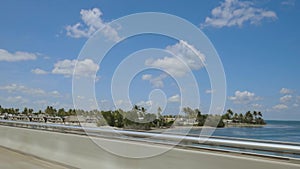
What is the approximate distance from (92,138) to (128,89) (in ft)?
5.90

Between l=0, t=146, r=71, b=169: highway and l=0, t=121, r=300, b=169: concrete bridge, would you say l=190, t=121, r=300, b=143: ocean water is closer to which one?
l=0, t=121, r=300, b=169: concrete bridge

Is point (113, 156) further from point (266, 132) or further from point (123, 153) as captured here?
point (266, 132)

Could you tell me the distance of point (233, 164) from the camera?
531 cm

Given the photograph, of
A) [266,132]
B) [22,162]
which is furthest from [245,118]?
[22,162]

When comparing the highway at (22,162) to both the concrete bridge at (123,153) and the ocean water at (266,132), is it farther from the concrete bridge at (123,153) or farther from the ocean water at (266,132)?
the ocean water at (266,132)

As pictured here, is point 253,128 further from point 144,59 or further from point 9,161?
point 9,161

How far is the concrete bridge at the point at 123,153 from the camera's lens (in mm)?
5132

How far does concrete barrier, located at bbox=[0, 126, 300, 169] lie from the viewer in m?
5.25

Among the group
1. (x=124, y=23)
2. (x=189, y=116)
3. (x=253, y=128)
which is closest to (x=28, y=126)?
(x=124, y=23)

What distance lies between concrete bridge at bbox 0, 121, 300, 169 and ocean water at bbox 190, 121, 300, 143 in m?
0.60

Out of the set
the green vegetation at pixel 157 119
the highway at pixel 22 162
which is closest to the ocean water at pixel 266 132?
the green vegetation at pixel 157 119

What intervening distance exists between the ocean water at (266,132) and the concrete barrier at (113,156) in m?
0.88

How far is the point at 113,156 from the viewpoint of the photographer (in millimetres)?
7895

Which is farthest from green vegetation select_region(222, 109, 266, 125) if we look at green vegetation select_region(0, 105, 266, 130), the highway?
the highway
